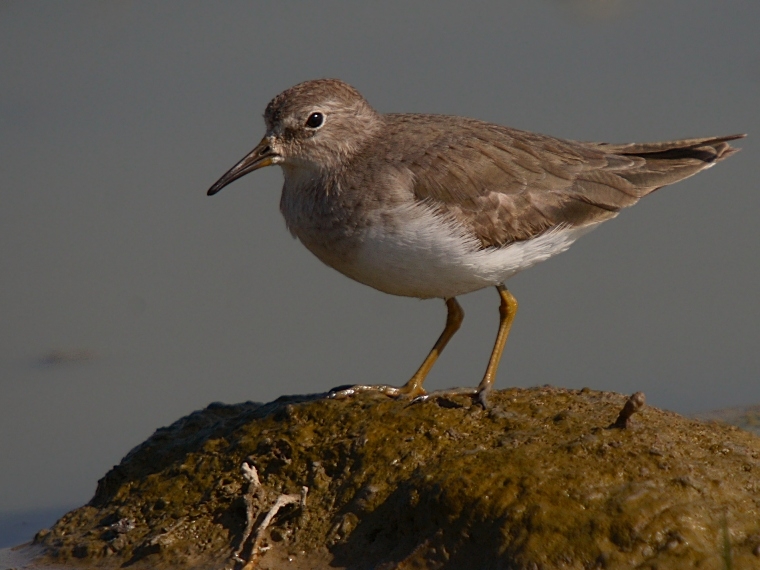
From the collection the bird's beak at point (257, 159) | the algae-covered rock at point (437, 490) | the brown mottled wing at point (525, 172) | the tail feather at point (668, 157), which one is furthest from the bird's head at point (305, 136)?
the tail feather at point (668, 157)

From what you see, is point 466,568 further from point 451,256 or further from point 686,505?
point 451,256

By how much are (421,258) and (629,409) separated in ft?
5.85

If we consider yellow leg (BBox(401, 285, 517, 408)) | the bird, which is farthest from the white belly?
yellow leg (BBox(401, 285, 517, 408))

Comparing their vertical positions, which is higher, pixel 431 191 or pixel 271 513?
pixel 431 191

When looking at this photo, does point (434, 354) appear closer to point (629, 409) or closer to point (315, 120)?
point (315, 120)

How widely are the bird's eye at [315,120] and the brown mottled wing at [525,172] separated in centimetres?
65

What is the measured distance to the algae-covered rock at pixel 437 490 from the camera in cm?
470

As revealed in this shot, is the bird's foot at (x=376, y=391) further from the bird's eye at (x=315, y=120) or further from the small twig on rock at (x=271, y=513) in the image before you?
the bird's eye at (x=315, y=120)

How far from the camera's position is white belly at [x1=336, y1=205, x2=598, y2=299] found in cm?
644

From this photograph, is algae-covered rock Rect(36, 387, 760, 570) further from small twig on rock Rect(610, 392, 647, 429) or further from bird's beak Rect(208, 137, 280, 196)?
bird's beak Rect(208, 137, 280, 196)

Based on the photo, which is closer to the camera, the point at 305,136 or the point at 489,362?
the point at 489,362

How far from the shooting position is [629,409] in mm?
5336

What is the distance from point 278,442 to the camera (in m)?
6.05

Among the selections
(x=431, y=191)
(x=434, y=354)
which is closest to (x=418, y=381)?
(x=434, y=354)
